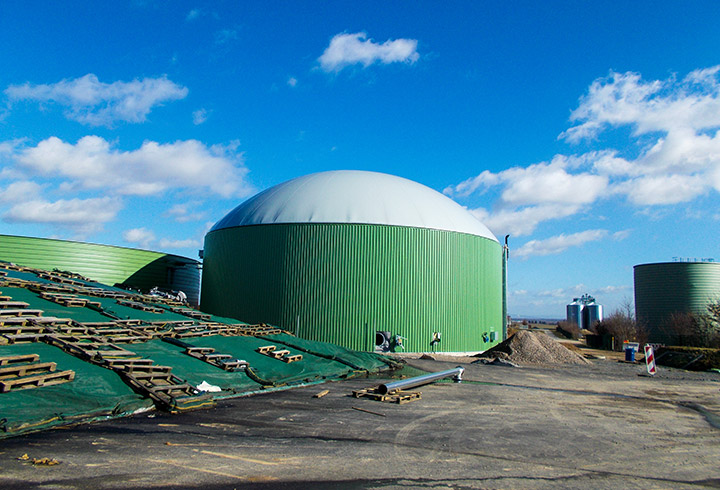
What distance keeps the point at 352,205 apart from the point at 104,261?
18450 millimetres

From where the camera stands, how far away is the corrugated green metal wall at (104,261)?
1272 inches

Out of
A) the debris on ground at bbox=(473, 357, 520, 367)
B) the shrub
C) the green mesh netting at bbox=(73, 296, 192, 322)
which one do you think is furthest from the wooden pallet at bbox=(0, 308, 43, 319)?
the shrub

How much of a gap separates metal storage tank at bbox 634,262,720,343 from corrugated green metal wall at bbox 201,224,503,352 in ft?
112

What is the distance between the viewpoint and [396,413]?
12.5 m

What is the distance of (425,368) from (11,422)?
16.7 meters

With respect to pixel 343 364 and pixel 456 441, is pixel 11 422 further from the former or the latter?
pixel 343 364

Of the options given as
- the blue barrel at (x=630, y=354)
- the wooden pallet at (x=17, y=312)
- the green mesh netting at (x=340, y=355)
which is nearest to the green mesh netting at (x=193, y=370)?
the wooden pallet at (x=17, y=312)

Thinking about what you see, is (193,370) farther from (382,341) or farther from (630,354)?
(630,354)

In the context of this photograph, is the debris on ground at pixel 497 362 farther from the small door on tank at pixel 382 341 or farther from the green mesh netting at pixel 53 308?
the green mesh netting at pixel 53 308

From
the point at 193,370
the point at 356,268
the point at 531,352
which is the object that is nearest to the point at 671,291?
the point at 531,352

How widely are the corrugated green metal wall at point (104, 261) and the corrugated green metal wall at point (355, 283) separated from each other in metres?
9.28

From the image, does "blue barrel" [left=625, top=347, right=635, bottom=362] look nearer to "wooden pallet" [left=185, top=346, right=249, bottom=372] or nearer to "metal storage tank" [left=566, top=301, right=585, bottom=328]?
"wooden pallet" [left=185, top=346, right=249, bottom=372]

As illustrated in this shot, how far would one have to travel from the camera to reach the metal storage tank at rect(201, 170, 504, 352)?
94.4 feet

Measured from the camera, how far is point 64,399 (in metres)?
10.2
